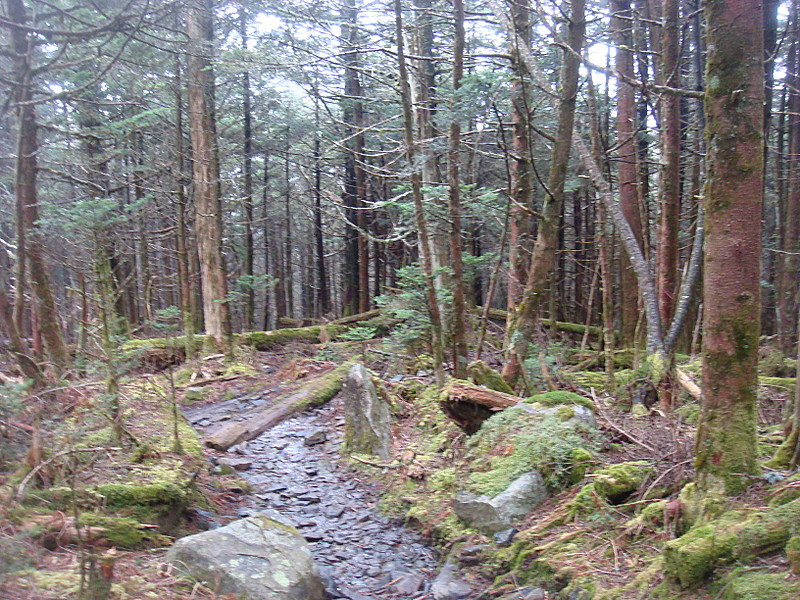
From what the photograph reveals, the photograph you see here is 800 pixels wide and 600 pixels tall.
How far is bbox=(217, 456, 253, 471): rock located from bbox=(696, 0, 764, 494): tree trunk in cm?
601

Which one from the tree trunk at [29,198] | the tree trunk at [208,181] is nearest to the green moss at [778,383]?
the tree trunk at [29,198]

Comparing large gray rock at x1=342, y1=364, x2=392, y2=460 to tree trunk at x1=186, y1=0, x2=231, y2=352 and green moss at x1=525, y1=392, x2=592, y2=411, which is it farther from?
tree trunk at x1=186, y1=0, x2=231, y2=352

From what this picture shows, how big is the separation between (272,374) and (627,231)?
829cm

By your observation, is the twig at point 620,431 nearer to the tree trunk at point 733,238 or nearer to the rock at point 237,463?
the tree trunk at point 733,238

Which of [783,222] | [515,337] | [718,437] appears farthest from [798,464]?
[783,222]

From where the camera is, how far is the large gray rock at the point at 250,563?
4535mm

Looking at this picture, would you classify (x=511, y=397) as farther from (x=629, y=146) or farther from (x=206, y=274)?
(x=206, y=274)

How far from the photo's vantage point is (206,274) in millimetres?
14547

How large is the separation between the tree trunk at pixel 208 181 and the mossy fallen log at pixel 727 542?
11732mm

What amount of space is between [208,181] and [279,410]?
20.9 feet

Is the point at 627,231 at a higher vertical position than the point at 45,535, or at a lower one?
higher

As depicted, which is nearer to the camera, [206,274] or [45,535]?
[45,535]

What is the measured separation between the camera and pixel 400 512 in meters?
6.96

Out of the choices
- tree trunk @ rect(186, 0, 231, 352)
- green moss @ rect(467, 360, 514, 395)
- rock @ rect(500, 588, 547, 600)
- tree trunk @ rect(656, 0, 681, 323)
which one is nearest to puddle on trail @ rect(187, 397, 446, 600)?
rock @ rect(500, 588, 547, 600)
